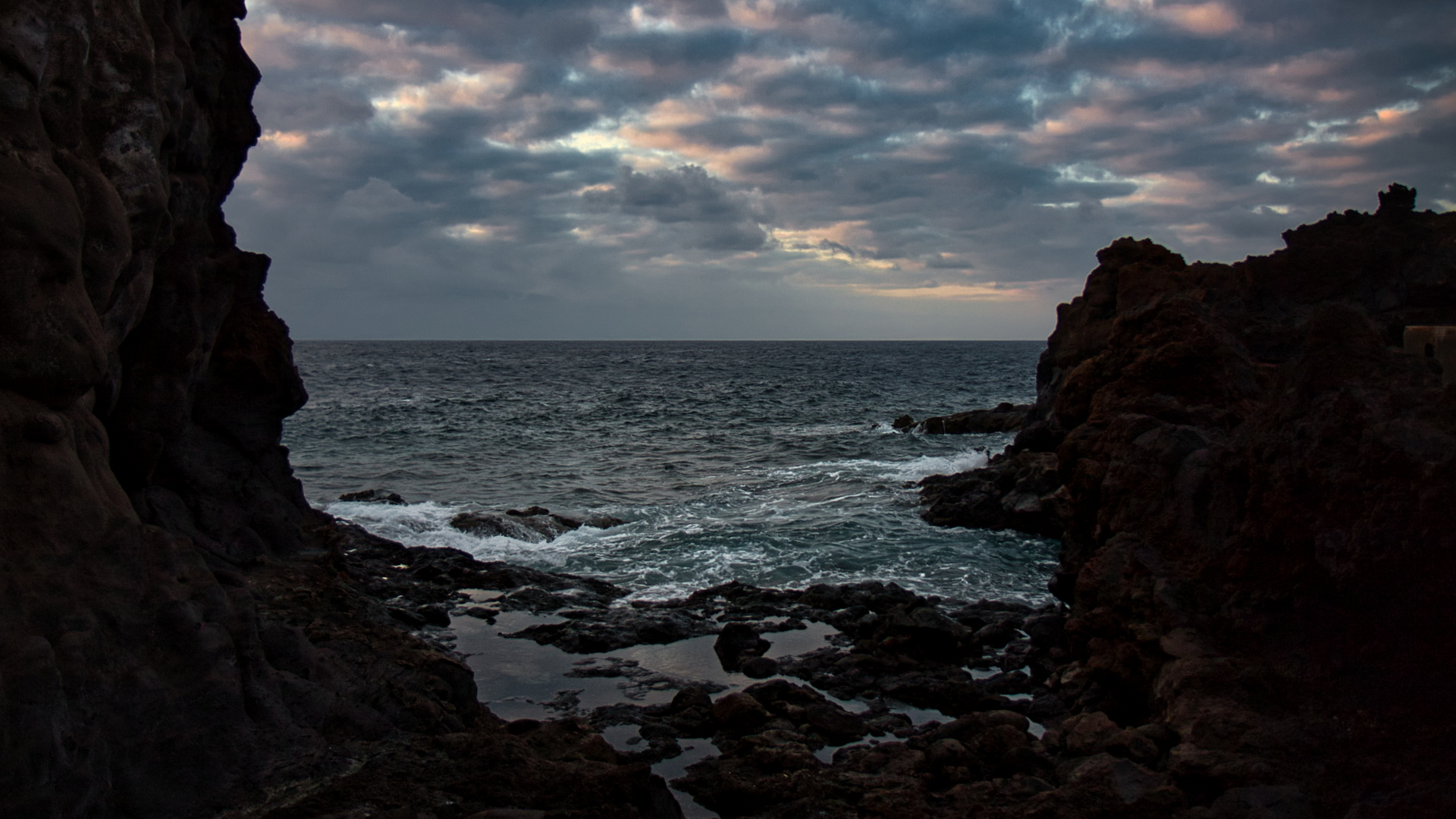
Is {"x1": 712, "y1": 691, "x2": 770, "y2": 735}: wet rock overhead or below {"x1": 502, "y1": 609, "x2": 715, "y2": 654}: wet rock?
overhead

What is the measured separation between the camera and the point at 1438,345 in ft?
61.7

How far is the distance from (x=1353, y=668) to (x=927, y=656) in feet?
23.1

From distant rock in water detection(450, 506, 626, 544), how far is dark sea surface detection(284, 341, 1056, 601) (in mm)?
458

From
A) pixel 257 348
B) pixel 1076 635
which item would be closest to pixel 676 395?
pixel 257 348

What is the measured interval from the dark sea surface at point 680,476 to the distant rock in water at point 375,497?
58 cm

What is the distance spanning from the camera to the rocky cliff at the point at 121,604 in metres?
5.88

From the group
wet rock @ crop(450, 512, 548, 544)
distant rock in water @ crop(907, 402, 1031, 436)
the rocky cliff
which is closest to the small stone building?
the rocky cliff

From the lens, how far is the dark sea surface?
66.9 feet

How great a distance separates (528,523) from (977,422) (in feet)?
98.4

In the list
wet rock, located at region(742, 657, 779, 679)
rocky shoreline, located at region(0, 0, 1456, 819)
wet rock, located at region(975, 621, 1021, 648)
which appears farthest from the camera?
wet rock, located at region(975, 621, 1021, 648)

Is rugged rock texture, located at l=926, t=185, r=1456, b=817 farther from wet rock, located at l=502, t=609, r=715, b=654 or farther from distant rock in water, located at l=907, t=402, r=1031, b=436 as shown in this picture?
distant rock in water, located at l=907, t=402, r=1031, b=436

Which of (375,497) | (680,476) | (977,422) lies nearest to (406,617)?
(375,497)

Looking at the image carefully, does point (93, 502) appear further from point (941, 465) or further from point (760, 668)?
point (941, 465)

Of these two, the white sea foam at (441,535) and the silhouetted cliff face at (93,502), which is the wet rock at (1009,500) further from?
the silhouetted cliff face at (93,502)
